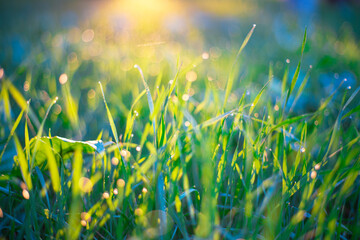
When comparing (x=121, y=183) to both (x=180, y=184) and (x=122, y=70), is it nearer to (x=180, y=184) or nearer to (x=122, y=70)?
(x=180, y=184)

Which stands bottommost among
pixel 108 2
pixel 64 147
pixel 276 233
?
pixel 276 233

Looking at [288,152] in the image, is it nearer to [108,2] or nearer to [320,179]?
[320,179]

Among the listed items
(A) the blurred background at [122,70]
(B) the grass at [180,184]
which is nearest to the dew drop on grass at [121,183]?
(B) the grass at [180,184]

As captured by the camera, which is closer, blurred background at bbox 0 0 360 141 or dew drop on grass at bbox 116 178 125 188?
dew drop on grass at bbox 116 178 125 188

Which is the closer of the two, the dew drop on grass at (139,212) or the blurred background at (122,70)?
the dew drop on grass at (139,212)

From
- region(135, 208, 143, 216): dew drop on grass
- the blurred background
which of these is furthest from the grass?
the blurred background

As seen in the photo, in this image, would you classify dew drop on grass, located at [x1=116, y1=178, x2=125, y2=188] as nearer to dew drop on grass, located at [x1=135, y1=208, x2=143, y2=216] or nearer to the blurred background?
dew drop on grass, located at [x1=135, y1=208, x2=143, y2=216]

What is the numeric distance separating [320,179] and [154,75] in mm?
898

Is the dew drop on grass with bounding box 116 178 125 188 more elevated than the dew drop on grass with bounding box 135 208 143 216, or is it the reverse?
the dew drop on grass with bounding box 116 178 125 188

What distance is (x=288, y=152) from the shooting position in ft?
2.15

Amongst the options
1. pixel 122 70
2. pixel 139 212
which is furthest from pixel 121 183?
pixel 122 70

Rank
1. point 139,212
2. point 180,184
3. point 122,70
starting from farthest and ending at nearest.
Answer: point 122,70
point 180,184
point 139,212

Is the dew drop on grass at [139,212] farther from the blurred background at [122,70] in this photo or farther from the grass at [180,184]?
the blurred background at [122,70]

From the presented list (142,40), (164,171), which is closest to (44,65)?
(142,40)
